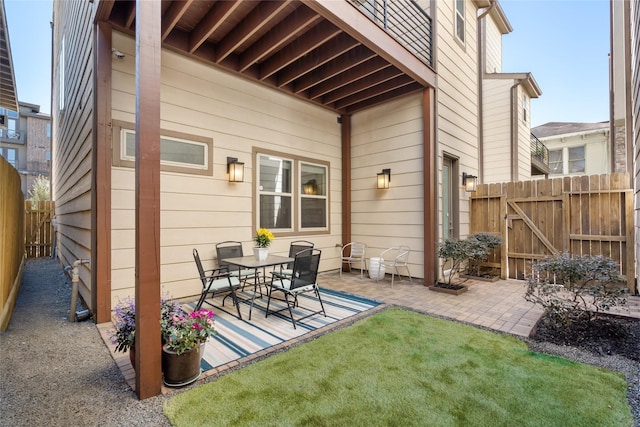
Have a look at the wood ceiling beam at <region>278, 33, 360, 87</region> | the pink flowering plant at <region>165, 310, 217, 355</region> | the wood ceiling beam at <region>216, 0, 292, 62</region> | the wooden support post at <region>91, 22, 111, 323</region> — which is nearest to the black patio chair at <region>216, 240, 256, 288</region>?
the wooden support post at <region>91, 22, 111, 323</region>

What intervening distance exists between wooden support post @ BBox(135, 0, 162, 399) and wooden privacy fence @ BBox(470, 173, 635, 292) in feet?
19.5

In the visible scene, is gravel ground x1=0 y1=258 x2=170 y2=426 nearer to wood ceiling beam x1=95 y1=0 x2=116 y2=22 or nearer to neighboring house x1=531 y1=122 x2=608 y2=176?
wood ceiling beam x1=95 y1=0 x2=116 y2=22

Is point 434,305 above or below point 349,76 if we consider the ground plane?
below

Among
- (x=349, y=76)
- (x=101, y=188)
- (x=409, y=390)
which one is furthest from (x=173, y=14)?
(x=409, y=390)

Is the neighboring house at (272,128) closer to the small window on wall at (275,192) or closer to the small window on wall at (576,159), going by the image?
the small window on wall at (275,192)

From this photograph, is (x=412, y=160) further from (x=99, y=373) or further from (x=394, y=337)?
(x=99, y=373)

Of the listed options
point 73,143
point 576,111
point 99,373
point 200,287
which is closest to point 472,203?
→ point 200,287

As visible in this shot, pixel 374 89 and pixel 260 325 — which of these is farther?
pixel 374 89

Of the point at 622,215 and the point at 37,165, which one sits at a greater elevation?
the point at 37,165

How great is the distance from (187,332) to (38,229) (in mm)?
10256

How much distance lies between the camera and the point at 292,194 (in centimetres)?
569

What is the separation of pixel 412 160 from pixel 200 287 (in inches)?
172

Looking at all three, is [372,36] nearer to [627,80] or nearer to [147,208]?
[147,208]

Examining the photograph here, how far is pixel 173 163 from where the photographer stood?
4.12 metres
